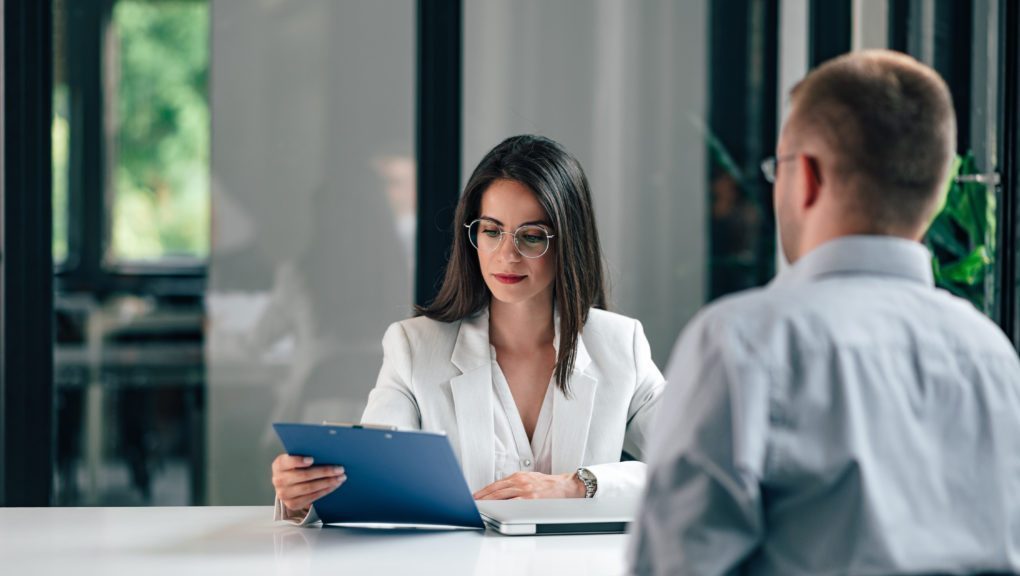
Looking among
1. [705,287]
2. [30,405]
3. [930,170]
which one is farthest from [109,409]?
[930,170]

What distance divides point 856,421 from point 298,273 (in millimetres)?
2845

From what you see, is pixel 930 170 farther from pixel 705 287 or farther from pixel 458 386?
pixel 705 287

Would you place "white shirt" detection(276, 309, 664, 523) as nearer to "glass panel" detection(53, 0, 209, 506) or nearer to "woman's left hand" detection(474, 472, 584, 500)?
"woman's left hand" detection(474, 472, 584, 500)

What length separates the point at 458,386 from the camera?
2.41 meters

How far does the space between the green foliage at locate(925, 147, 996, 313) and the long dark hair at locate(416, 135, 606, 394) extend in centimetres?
151

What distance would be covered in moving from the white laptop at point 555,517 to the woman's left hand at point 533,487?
140mm

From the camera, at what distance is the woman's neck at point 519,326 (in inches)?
100

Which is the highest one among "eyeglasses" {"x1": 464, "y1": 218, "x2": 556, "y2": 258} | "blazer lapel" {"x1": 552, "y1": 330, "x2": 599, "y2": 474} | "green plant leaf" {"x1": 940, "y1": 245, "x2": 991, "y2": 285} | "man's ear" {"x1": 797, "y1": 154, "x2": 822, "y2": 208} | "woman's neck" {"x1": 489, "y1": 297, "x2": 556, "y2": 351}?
"man's ear" {"x1": 797, "y1": 154, "x2": 822, "y2": 208}

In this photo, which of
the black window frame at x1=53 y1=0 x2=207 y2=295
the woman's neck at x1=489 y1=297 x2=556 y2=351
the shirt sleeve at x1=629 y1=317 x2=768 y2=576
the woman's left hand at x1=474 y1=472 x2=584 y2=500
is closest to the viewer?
the shirt sleeve at x1=629 y1=317 x2=768 y2=576

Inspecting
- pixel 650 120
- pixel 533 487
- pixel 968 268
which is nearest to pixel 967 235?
pixel 968 268

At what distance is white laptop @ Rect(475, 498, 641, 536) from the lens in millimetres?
1844

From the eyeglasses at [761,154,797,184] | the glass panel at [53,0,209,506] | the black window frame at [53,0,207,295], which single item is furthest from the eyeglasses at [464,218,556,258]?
the black window frame at [53,0,207,295]

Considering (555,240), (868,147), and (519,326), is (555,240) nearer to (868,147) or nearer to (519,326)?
(519,326)

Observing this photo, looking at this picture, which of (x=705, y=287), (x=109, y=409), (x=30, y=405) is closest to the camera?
(x=30, y=405)
